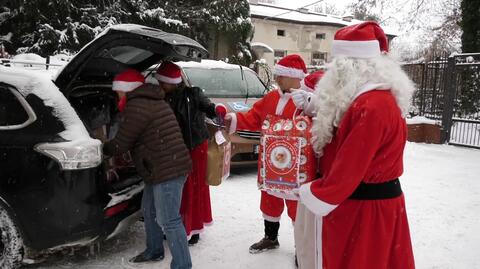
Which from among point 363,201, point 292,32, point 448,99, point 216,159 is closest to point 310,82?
point 216,159

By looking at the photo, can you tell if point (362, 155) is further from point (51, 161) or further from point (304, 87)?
point (51, 161)

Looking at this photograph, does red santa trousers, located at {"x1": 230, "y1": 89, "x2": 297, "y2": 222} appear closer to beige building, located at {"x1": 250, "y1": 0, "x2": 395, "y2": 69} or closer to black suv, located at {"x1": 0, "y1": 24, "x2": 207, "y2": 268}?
black suv, located at {"x1": 0, "y1": 24, "x2": 207, "y2": 268}

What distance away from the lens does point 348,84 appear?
2160 mm

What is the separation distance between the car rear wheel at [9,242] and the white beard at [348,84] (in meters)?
2.35

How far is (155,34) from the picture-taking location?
9.89ft

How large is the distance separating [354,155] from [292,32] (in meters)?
32.2

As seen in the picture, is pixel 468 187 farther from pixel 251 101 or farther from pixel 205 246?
pixel 205 246

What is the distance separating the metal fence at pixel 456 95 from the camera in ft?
33.3

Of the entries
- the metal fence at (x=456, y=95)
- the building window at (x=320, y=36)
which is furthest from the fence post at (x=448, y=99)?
the building window at (x=320, y=36)

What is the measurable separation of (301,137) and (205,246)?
5.84 ft

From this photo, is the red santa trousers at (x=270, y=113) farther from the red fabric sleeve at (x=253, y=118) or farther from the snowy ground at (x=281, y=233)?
the snowy ground at (x=281, y=233)

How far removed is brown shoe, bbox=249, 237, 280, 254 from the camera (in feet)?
13.3

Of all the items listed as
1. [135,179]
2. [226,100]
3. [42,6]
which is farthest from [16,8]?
[135,179]

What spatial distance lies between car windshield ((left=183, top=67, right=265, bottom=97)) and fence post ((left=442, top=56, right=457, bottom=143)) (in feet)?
17.2
